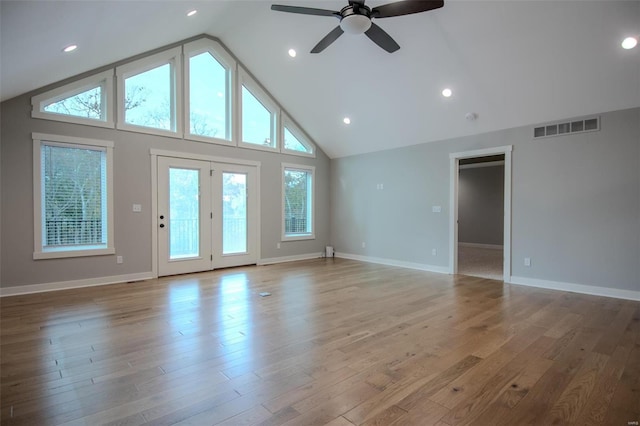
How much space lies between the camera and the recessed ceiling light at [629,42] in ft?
11.6

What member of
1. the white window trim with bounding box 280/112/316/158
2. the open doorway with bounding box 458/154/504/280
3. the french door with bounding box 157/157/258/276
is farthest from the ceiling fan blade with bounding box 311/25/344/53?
the open doorway with bounding box 458/154/504/280

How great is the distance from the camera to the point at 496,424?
5.70ft

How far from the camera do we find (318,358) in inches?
99.7

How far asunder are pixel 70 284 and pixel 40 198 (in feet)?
4.28

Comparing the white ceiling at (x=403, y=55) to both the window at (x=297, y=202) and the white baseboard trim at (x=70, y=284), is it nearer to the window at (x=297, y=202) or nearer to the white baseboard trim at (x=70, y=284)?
the window at (x=297, y=202)

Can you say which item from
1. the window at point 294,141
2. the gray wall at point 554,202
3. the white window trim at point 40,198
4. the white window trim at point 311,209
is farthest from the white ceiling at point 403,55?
the white window trim at point 311,209

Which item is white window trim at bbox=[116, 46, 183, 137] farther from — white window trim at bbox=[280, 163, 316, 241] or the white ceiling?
white window trim at bbox=[280, 163, 316, 241]

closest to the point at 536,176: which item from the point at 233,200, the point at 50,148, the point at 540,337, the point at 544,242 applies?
the point at 544,242

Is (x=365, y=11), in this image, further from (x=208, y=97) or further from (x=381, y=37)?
(x=208, y=97)

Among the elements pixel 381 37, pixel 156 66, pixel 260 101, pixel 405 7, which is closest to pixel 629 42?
pixel 405 7

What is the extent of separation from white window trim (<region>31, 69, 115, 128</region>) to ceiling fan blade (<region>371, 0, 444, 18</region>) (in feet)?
14.0

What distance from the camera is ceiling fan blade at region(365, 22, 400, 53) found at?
3.38m

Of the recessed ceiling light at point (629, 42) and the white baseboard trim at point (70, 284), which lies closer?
the recessed ceiling light at point (629, 42)

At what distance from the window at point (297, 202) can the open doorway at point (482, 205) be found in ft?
15.4
